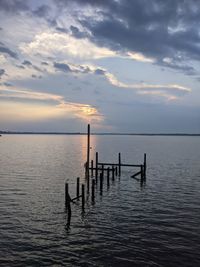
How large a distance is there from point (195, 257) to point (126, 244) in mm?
4240

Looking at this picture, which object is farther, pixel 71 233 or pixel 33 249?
pixel 71 233

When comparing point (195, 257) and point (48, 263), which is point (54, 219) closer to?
point (48, 263)

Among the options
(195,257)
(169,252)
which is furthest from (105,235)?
(195,257)

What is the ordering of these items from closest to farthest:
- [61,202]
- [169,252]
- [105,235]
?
[169,252] → [105,235] → [61,202]

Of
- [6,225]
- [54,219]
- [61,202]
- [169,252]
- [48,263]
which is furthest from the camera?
[61,202]

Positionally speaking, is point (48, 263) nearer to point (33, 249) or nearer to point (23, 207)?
point (33, 249)

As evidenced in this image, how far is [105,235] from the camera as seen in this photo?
909 inches

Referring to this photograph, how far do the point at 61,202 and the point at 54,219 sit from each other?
20.6 ft

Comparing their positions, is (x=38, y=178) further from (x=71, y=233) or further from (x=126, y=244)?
(x=126, y=244)

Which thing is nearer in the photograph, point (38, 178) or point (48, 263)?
point (48, 263)

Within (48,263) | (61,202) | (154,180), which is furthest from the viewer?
(154,180)

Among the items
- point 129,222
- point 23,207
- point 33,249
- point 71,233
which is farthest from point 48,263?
point 23,207

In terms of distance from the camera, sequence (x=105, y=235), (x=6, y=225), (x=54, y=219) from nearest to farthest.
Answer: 1. (x=105, y=235)
2. (x=6, y=225)
3. (x=54, y=219)

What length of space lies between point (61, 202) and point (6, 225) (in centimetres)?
848
